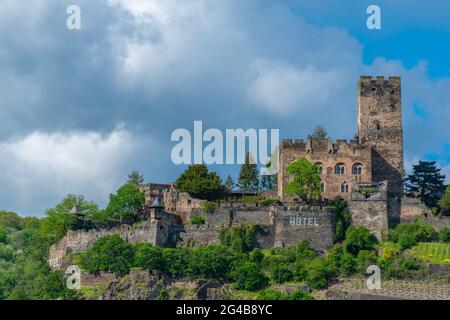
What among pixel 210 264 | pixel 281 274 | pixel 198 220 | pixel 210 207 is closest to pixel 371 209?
pixel 281 274

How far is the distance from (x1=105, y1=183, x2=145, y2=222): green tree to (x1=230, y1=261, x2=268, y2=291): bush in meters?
15.3

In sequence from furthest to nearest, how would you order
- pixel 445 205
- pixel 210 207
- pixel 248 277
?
pixel 445 205 → pixel 210 207 → pixel 248 277

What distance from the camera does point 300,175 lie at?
80125 millimetres

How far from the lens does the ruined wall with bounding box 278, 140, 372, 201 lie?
3219 inches

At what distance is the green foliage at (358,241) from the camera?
74.6 meters

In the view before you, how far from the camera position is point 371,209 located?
255ft

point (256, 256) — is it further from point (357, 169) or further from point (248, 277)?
point (357, 169)

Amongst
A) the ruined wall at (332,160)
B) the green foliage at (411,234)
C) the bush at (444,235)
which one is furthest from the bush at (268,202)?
the bush at (444,235)

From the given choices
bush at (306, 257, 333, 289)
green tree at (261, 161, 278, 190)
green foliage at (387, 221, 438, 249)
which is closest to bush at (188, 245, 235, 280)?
bush at (306, 257, 333, 289)

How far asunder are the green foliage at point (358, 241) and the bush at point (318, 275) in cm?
362

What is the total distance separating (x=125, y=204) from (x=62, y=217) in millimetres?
4615

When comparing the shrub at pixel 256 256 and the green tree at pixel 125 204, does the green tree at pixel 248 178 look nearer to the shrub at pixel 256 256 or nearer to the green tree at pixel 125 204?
the green tree at pixel 125 204

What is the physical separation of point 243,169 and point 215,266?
2560cm
